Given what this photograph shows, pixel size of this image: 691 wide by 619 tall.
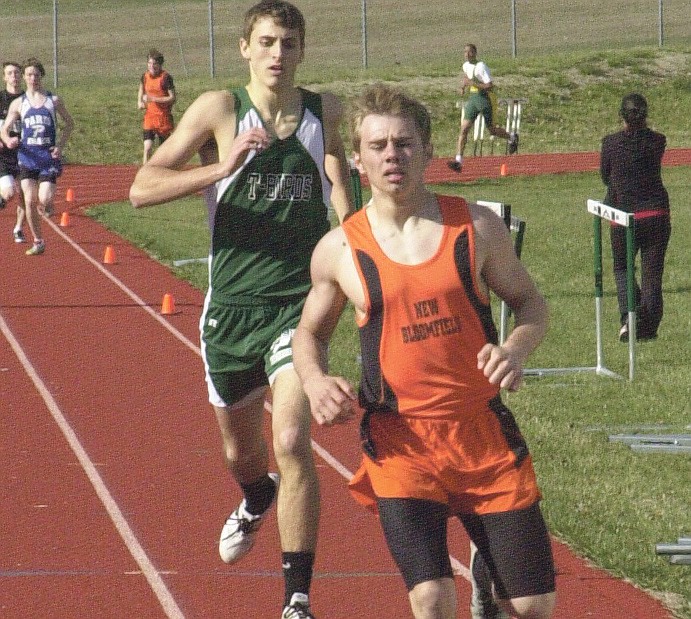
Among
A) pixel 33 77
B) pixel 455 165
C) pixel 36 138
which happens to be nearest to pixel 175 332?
pixel 36 138

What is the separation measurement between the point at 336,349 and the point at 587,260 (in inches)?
217

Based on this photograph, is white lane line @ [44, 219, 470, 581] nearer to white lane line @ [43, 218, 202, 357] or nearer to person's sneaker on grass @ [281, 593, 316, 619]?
A: white lane line @ [43, 218, 202, 357]

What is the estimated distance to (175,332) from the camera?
1346 centimetres

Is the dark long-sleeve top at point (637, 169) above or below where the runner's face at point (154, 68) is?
below

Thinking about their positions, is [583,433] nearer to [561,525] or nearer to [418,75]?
[561,525]

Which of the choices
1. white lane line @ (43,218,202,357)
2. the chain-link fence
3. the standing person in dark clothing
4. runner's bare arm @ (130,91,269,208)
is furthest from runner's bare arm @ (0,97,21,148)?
the chain-link fence

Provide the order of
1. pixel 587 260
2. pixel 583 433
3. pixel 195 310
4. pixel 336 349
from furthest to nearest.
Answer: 1. pixel 587 260
2. pixel 195 310
3. pixel 336 349
4. pixel 583 433

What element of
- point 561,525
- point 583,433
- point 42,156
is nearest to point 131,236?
point 42,156

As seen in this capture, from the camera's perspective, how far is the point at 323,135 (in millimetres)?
6309

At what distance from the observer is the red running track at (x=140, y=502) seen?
6.52 m

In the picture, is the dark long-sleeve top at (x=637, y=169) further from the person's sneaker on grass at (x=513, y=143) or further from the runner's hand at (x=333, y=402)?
the person's sneaker on grass at (x=513, y=143)

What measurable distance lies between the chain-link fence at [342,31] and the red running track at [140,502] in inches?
1342

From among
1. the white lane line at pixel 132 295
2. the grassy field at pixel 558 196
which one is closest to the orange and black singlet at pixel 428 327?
the grassy field at pixel 558 196

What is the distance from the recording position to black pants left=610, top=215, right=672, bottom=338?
12.9 metres
